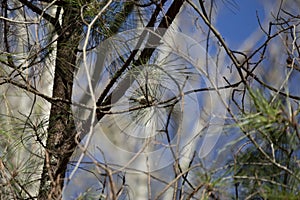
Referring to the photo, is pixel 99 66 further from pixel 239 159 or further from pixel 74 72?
pixel 239 159

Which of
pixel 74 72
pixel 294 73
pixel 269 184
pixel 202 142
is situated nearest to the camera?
pixel 269 184

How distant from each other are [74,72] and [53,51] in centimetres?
6

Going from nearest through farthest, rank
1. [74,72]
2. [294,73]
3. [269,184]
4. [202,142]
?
[269,184] < [202,142] < [294,73] < [74,72]

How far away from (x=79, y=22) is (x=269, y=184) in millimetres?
537

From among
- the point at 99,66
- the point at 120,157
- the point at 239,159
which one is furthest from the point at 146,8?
the point at 239,159

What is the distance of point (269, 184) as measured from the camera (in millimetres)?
614

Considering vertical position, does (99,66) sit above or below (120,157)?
above

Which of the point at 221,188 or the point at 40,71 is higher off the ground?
the point at 40,71

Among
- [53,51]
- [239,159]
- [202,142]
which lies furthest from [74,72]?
[239,159]

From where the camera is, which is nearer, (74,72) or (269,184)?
(269,184)

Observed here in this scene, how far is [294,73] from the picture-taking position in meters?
1.01

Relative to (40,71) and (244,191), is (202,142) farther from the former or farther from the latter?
(40,71)

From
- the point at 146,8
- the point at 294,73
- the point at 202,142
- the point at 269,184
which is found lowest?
the point at 269,184

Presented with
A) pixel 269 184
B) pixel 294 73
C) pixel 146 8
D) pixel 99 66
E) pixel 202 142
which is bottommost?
pixel 269 184
